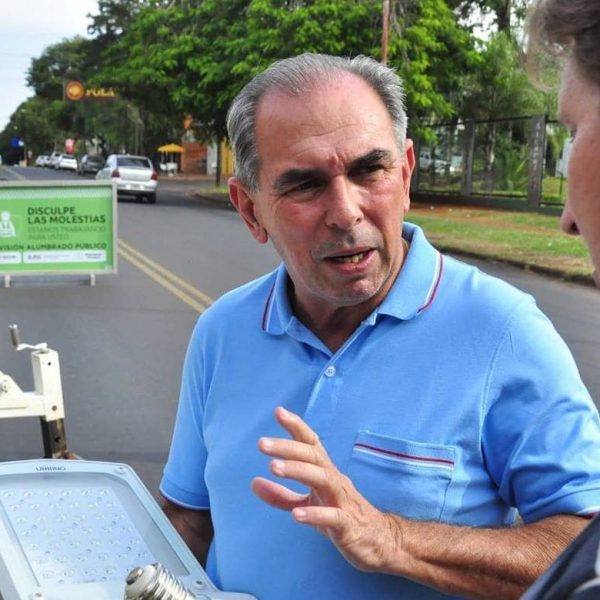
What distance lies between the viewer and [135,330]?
9.29 m

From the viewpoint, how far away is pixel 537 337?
1.76 m

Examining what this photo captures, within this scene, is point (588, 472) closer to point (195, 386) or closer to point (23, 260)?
point (195, 386)

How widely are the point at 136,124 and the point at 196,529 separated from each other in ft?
228

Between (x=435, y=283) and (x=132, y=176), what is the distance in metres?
30.5

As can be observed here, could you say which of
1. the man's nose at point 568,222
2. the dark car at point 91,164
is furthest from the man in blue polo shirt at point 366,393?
the dark car at point 91,164

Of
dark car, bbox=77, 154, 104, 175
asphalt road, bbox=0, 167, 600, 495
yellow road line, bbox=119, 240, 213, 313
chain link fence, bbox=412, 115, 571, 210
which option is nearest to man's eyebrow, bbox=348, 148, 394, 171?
asphalt road, bbox=0, 167, 600, 495

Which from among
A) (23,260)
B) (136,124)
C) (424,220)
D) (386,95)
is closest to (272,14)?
(424,220)

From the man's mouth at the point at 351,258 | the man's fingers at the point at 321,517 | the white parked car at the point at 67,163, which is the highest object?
the man's mouth at the point at 351,258

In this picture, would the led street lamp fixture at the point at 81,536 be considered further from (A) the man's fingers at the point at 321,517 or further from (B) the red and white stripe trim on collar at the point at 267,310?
(B) the red and white stripe trim on collar at the point at 267,310

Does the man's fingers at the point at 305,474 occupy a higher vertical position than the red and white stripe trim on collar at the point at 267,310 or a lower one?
lower

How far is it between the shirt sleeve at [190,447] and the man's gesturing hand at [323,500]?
26.6 inches

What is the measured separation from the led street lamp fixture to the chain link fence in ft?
80.8

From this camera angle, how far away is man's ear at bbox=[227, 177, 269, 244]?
86.8 inches

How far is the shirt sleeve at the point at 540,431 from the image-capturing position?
168 cm
